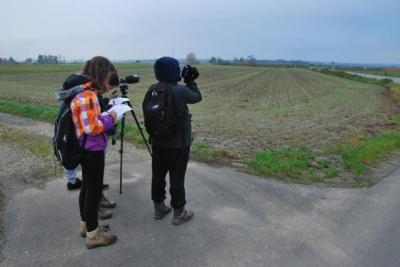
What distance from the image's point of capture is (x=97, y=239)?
3.67 m

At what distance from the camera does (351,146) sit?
29.0 feet

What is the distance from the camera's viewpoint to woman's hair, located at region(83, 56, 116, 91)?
11.4 feet

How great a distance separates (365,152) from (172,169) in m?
5.24

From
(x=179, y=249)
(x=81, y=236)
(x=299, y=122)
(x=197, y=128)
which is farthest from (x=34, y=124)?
(x=299, y=122)

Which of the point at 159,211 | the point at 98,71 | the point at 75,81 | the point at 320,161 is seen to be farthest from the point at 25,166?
the point at 320,161

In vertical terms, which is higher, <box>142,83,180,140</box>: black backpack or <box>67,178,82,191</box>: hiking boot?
<box>142,83,180,140</box>: black backpack

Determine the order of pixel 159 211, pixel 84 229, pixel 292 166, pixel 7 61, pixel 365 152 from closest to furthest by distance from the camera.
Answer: pixel 84 229 < pixel 159 211 < pixel 292 166 < pixel 365 152 < pixel 7 61

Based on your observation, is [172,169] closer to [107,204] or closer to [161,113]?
[161,113]

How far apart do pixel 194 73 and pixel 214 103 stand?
1519 centimetres

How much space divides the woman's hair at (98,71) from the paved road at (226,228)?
162 centimetres

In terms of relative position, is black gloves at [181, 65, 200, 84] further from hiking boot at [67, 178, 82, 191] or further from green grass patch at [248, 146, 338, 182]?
green grass patch at [248, 146, 338, 182]

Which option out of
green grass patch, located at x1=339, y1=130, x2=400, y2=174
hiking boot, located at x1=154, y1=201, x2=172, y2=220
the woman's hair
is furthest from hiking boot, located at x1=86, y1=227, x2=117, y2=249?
green grass patch, located at x1=339, y1=130, x2=400, y2=174

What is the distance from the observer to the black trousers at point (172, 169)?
4.09m

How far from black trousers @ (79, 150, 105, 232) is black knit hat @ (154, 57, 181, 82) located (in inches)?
40.6
